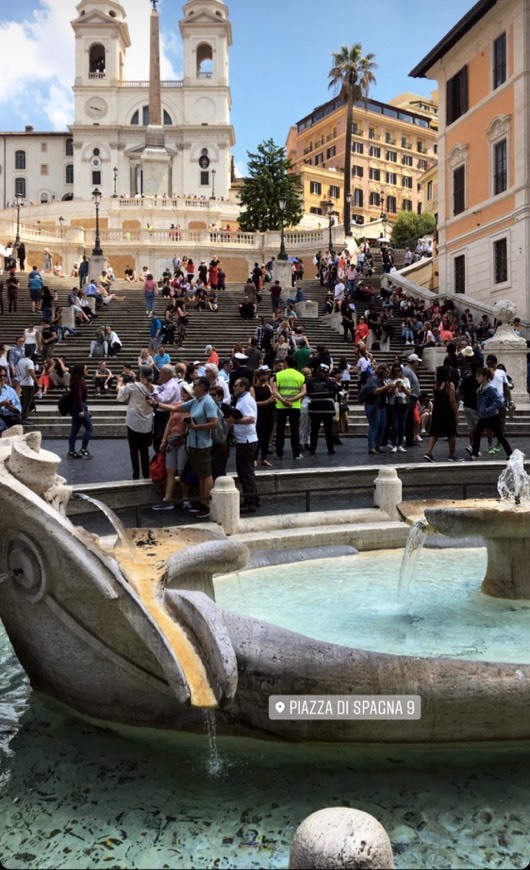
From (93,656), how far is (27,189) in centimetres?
8679

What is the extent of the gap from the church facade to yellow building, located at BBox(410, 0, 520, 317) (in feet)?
150

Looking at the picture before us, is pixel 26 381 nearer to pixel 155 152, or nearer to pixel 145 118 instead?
pixel 155 152

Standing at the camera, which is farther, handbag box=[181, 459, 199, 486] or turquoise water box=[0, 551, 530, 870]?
handbag box=[181, 459, 199, 486]

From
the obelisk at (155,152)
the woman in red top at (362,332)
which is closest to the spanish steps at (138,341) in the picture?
the woman in red top at (362,332)

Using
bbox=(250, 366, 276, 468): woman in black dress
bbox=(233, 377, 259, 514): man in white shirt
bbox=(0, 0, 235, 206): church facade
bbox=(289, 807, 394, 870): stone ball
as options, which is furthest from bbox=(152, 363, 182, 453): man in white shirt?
bbox=(0, 0, 235, 206): church facade

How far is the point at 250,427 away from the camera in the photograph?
29.2ft

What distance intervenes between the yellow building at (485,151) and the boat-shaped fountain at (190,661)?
73.6ft

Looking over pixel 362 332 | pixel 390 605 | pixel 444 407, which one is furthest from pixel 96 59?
pixel 390 605

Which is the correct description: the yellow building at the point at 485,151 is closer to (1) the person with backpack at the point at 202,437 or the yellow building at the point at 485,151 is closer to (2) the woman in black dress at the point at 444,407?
(2) the woman in black dress at the point at 444,407

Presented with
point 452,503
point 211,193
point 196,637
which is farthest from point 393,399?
point 211,193

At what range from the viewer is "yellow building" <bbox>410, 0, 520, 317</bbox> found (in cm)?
2467

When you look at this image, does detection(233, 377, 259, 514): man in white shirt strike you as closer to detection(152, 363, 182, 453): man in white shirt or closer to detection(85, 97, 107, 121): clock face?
detection(152, 363, 182, 453): man in white shirt

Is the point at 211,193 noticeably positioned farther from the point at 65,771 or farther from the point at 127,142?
the point at 65,771

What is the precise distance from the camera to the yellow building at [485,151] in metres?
24.7
